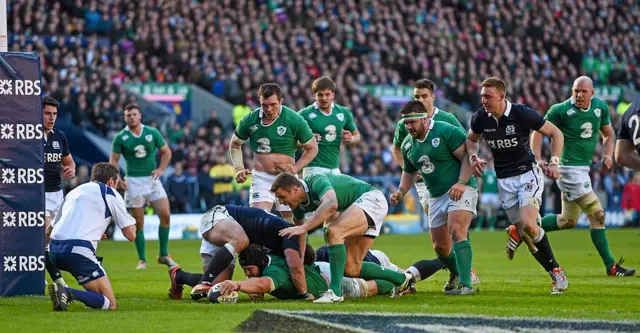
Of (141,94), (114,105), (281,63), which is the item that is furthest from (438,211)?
(281,63)

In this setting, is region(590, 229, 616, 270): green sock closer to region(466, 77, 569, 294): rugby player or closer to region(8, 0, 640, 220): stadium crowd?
region(466, 77, 569, 294): rugby player

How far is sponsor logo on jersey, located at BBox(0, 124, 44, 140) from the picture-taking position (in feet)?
40.1

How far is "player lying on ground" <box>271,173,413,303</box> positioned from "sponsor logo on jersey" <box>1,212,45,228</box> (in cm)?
291

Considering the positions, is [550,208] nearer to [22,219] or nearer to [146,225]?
[146,225]

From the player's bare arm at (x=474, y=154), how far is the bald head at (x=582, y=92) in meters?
3.09

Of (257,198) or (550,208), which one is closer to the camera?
(257,198)

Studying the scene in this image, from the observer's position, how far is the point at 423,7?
149 ft

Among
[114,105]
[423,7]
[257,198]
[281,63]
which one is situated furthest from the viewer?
[423,7]

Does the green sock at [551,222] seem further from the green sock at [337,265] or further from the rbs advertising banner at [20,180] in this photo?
the rbs advertising banner at [20,180]

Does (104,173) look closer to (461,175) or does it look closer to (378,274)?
(378,274)

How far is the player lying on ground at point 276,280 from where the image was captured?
11.1 m

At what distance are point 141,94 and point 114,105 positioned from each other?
2.69 meters

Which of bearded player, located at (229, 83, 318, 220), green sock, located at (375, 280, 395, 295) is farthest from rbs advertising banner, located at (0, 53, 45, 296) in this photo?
green sock, located at (375, 280, 395, 295)

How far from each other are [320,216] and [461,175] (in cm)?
197
